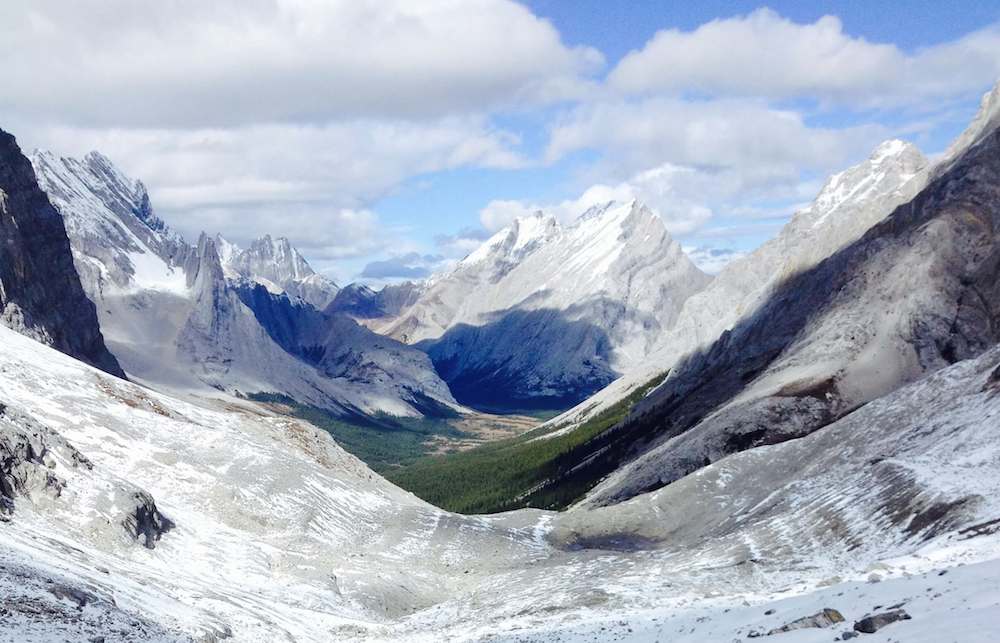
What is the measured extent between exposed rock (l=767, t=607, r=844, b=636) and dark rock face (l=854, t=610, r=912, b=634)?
2393 millimetres

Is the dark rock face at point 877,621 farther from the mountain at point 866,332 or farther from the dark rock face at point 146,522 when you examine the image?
the mountain at point 866,332

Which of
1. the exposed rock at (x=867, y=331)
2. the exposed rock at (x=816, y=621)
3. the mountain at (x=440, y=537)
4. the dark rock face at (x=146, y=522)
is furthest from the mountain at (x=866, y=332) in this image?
the exposed rock at (x=816, y=621)

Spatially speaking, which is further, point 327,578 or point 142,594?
point 327,578

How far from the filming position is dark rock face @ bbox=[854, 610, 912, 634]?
29.3 m

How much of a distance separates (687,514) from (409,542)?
29.8 metres

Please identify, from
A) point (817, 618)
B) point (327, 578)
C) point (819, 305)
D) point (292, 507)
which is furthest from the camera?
point (819, 305)

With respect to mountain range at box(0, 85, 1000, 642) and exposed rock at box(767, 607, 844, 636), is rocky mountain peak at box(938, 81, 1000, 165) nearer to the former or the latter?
mountain range at box(0, 85, 1000, 642)

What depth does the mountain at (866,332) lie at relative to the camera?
134875mm

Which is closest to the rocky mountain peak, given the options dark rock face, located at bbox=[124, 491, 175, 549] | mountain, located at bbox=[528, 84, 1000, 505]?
mountain, located at bbox=[528, 84, 1000, 505]

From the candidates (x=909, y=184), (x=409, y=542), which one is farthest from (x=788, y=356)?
(x=409, y=542)

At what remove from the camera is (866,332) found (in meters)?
143

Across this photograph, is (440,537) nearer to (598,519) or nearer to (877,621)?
(598,519)

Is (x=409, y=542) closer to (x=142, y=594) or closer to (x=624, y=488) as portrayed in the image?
(x=142, y=594)

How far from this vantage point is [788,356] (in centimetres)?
15700
